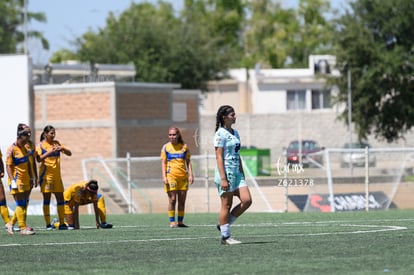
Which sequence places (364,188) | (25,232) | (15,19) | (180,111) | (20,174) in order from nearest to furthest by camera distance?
1. (25,232)
2. (20,174)
3. (364,188)
4. (180,111)
5. (15,19)

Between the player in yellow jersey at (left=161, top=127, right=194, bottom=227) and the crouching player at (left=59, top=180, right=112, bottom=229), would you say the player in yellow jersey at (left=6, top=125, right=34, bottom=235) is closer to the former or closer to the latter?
the crouching player at (left=59, top=180, right=112, bottom=229)

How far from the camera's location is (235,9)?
4572 inches

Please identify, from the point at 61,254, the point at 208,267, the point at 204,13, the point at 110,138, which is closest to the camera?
Result: the point at 208,267

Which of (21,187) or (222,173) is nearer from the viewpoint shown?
(222,173)

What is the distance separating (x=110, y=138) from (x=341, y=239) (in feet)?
122

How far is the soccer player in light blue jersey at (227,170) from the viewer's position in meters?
16.2

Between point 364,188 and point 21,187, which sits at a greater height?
point 21,187

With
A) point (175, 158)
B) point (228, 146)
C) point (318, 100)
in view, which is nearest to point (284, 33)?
point (318, 100)

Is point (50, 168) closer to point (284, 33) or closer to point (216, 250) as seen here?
point (216, 250)

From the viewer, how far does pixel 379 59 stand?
5694 centimetres

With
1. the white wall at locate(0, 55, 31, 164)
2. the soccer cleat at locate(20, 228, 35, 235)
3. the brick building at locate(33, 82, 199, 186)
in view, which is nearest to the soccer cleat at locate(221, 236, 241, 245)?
the soccer cleat at locate(20, 228, 35, 235)

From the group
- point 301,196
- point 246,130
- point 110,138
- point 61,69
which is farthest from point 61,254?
point 246,130

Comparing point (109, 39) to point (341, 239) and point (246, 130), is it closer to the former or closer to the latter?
point (246, 130)

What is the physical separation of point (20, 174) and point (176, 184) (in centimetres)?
357
